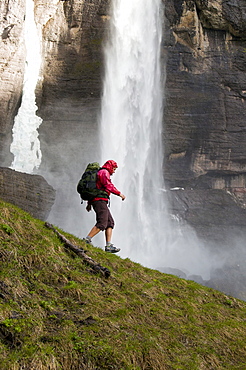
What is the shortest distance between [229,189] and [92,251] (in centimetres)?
2096

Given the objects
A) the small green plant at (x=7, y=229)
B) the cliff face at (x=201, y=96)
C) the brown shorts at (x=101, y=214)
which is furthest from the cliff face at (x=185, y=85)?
the small green plant at (x=7, y=229)

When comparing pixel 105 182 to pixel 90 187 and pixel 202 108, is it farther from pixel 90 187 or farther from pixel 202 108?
pixel 202 108

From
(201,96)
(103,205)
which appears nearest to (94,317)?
(103,205)

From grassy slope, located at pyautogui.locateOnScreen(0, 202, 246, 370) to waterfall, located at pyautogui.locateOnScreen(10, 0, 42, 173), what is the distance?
622 inches

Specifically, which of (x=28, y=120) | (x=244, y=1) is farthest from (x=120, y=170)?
(x=244, y=1)

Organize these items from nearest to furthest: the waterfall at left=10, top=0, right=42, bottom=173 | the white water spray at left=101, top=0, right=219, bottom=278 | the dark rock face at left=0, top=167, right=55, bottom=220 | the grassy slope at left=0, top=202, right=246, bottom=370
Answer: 1. the grassy slope at left=0, top=202, right=246, bottom=370
2. the dark rock face at left=0, top=167, right=55, bottom=220
3. the waterfall at left=10, top=0, right=42, bottom=173
4. the white water spray at left=101, top=0, right=219, bottom=278

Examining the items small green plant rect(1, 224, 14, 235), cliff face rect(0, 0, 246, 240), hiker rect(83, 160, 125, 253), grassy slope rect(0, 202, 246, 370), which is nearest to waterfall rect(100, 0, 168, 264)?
cliff face rect(0, 0, 246, 240)

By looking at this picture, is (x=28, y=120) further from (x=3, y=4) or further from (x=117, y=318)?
(x=117, y=318)

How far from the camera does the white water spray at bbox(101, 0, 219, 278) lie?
2259cm

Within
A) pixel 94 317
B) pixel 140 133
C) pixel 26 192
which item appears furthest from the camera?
pixel 140 133

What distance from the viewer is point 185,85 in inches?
1003

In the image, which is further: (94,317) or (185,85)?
(185,85)

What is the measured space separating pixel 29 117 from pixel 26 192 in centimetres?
928

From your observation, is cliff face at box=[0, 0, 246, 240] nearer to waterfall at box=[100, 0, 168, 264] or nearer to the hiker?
waterfall at box=[100, 0, 168, 264]
